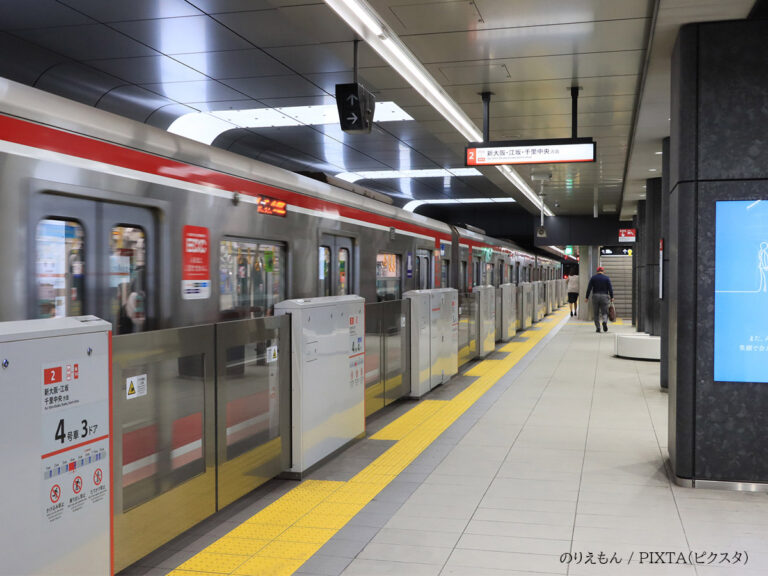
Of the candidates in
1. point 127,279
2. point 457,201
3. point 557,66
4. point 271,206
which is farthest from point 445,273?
point 457,201

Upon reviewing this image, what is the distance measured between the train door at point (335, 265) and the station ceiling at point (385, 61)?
1.67 metres

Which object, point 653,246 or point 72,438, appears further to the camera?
point 653,246

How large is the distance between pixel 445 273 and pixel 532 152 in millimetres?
5483

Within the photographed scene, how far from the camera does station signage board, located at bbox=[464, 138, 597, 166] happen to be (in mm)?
8070

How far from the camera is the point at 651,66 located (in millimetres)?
6270

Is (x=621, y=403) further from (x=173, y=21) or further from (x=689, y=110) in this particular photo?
(x=173, y=21)

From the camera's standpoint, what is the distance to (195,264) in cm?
493

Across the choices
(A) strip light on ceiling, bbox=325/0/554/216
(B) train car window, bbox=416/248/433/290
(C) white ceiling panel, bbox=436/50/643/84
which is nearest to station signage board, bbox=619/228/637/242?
(B) train car window, bbox=416/248/433/290

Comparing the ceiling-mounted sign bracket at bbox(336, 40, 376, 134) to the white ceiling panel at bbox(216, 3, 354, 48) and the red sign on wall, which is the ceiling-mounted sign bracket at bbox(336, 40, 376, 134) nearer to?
the white ceiling panel at bbox(216, 3, 354, 48)

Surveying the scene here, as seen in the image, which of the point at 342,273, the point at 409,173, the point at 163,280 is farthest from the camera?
the point at 409,173

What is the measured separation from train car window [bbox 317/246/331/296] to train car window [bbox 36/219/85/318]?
3347 millimetres

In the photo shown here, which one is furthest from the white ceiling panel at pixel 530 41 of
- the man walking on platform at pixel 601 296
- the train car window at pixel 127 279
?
the man walking on platform at pixel 601 296

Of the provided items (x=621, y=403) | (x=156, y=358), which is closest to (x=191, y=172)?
(x=156, y=358)

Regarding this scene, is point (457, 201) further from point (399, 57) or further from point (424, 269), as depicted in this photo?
point (399, 57)
